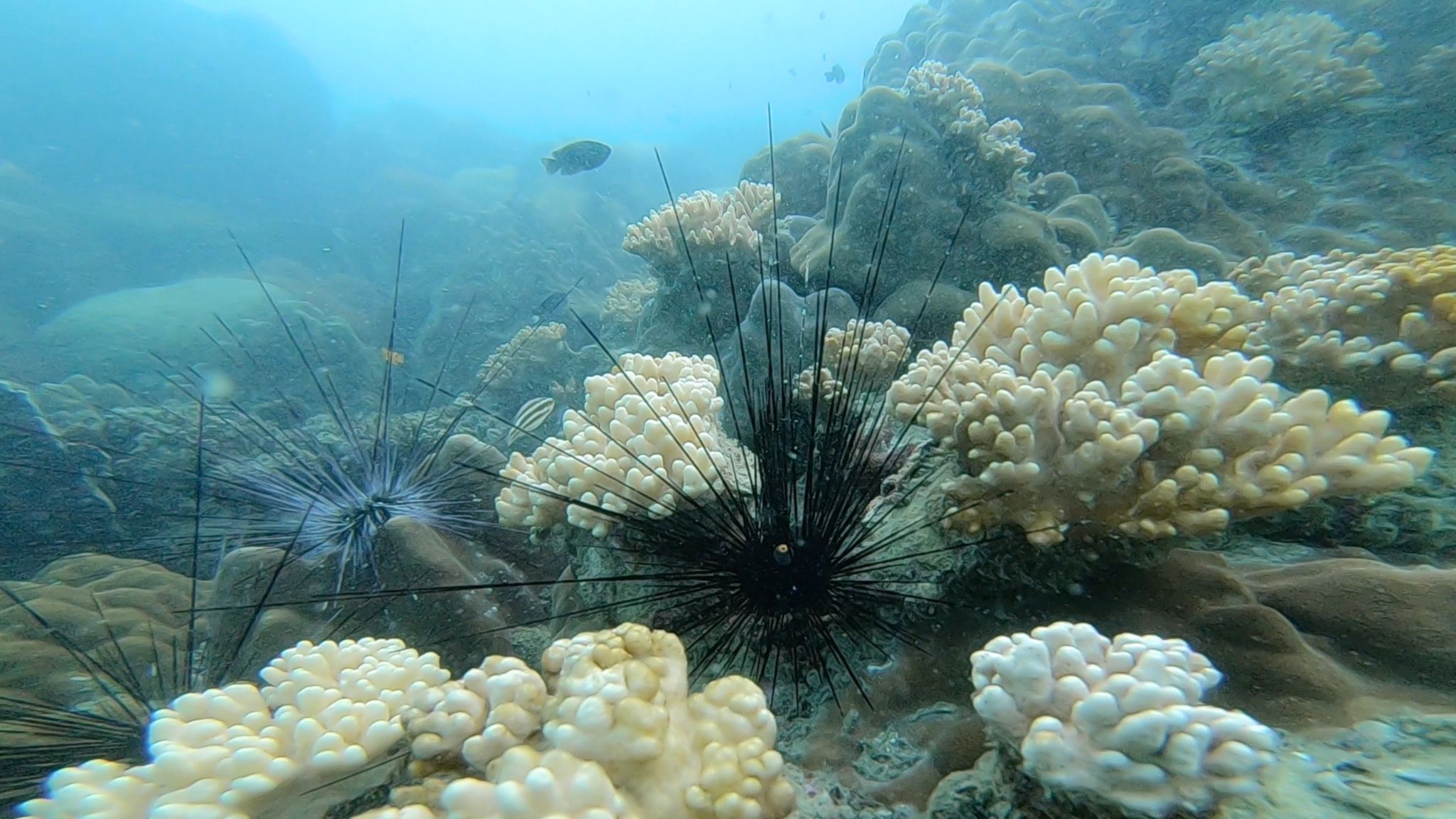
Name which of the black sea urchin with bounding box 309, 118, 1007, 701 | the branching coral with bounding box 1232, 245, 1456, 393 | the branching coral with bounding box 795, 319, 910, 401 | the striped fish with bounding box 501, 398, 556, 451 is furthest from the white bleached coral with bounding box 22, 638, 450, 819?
the branching coral with bounding box 1232, 245, 1456, 393

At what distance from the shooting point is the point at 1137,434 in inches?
79.0

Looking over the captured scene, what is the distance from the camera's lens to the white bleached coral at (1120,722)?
4.31 feet

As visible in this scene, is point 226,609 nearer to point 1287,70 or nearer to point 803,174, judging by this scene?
point 803,174

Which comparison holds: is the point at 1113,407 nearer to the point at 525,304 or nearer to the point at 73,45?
the point at 525,304

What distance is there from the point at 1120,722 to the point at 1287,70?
9596 mm

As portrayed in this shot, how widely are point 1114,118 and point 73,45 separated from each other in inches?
1970

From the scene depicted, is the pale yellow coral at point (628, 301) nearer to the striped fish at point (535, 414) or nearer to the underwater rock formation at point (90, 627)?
the striped fish at point (535, 414)

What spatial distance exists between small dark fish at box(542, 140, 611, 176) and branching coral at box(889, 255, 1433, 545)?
8263mm

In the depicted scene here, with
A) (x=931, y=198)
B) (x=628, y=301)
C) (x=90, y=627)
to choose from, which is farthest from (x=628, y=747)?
(x=628, y=301)

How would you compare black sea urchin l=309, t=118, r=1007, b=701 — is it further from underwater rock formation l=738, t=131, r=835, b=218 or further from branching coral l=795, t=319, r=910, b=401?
underwater rock formation l=738, t=131, r=835, b=218

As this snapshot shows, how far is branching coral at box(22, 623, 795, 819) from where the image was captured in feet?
4.79

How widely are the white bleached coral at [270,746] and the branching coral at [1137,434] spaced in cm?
204

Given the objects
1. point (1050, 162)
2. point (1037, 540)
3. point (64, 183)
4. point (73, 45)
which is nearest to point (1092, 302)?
point (1037, 540)

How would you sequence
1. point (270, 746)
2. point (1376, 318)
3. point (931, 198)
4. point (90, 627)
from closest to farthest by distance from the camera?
point (270, 746), point (1376, 318), point (90, 627), point (931, 198)
